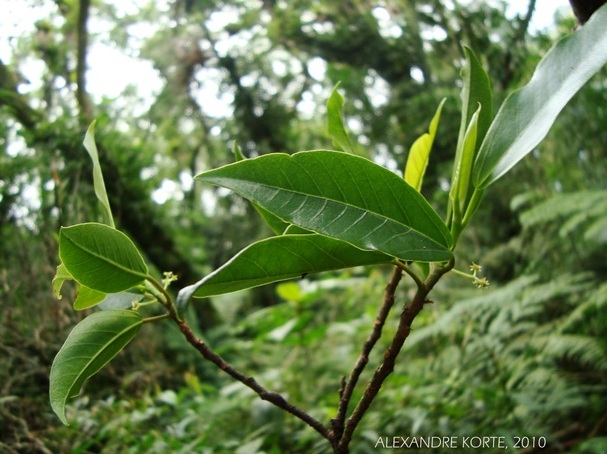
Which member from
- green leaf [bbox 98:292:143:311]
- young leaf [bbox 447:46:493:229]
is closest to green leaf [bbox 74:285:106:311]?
green leaf [bbox 98:292:143:311]

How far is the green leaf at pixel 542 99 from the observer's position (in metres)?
0.52

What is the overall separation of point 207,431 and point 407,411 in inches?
19.3

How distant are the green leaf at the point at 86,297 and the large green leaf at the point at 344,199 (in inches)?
8.8

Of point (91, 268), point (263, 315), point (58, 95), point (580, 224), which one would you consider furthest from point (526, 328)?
point (58, 95)

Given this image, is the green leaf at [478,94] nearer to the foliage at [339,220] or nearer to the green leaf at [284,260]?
the foliage at [339,220]

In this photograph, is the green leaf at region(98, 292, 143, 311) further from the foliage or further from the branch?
the branch

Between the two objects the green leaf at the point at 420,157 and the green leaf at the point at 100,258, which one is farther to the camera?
the green leaf at the point at 420,157

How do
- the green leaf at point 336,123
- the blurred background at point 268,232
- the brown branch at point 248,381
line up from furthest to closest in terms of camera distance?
1. the blurred background at point 268,232
2. the green leaf at point 336,123
3. the brown branch at point 248,381

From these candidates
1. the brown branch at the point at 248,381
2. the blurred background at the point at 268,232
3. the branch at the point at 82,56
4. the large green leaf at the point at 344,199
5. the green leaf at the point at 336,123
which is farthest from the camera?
the branch at the point at 82,56

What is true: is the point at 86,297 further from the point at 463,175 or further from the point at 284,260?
the point at 463,175

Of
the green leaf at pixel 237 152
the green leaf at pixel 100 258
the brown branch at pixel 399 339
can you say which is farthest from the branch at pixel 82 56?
the brown branch at pixel 399 339

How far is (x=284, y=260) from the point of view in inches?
21.0

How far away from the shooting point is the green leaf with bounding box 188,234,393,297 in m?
0.52

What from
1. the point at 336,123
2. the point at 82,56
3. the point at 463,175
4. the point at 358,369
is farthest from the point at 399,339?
the point at 82,56
